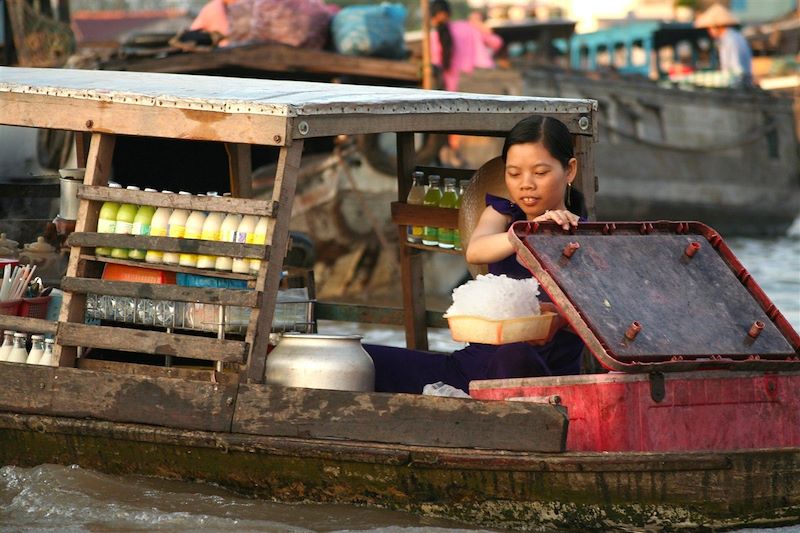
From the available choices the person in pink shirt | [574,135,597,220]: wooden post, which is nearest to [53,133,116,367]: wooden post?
[574,135,597,220]: wooden post

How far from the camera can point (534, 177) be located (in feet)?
15.7

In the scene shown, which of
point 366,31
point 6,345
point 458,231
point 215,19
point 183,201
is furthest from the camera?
point 215,19

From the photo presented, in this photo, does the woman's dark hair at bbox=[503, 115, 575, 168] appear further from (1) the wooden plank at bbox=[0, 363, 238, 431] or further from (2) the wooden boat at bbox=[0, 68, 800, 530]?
(1) the wooden plank at bbox=[0, 363, 238, 431]

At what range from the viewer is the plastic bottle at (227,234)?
4.91m

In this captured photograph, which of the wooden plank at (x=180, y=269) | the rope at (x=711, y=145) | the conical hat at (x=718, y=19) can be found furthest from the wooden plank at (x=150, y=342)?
the conical hat at (x=718, y=19)

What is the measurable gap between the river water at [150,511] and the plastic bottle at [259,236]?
832 mm

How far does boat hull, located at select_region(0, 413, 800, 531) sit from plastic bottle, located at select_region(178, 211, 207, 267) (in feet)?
1.97

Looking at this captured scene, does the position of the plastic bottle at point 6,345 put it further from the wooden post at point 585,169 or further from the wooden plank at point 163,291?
the wooden post at point 585,169

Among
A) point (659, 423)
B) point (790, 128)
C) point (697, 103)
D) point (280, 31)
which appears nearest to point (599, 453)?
point (659, 423)

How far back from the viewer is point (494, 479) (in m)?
4.57

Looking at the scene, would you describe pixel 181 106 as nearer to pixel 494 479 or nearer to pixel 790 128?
pixel 494 479

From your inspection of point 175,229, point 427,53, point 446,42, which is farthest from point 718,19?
point 175,229

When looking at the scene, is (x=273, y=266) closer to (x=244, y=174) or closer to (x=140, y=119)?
(x=140, y=119)

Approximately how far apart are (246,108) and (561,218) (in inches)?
43.6
